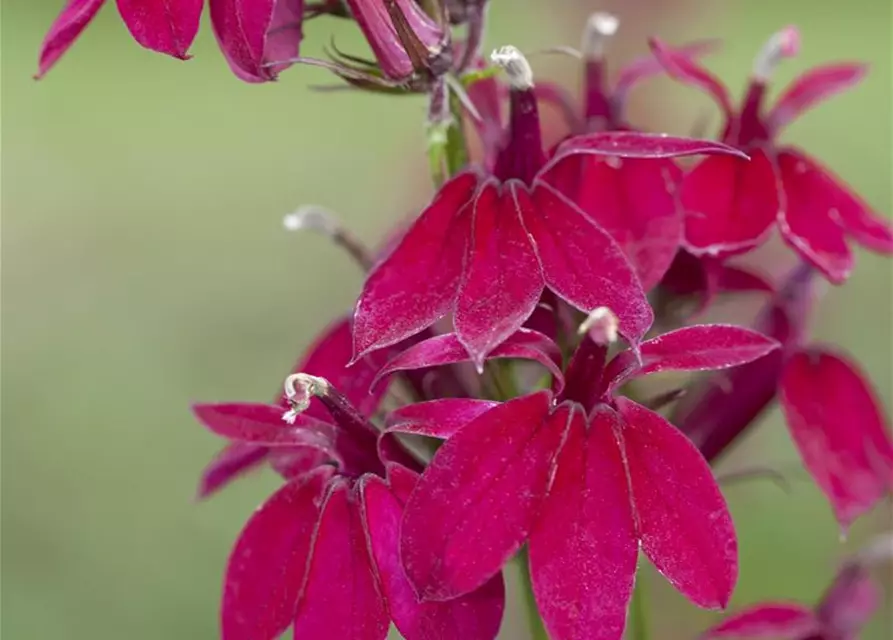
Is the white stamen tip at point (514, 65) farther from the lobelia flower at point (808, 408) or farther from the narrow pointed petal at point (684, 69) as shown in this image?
the lobelia flower at point (808, 408)

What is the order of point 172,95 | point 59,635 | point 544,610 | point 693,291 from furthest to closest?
point 172,95, point 59,635, point 693,291, point 544,610

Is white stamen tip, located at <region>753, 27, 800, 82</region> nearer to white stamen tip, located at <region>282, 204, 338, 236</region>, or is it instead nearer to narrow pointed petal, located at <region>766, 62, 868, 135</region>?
narrow pointed petal, located at <region>766, 62, 868, 135</region>

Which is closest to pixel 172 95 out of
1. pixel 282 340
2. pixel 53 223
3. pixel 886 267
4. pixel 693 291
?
pixel 53 223

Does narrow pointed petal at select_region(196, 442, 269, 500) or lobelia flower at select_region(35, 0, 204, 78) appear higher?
lobelia flower at select_region(35, 0, 204, 78)

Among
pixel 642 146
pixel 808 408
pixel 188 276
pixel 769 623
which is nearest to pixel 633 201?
pixel 642 146

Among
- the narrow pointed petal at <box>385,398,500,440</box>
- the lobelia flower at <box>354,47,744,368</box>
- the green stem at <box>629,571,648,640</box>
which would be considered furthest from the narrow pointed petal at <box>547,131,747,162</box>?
the green stem at <box>629,571,648,640</box>

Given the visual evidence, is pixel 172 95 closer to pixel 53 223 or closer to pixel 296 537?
pixel 53 223

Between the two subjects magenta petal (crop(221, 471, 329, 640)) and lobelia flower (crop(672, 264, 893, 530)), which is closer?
magenta petal (crop(221, 471, 329, 640))
